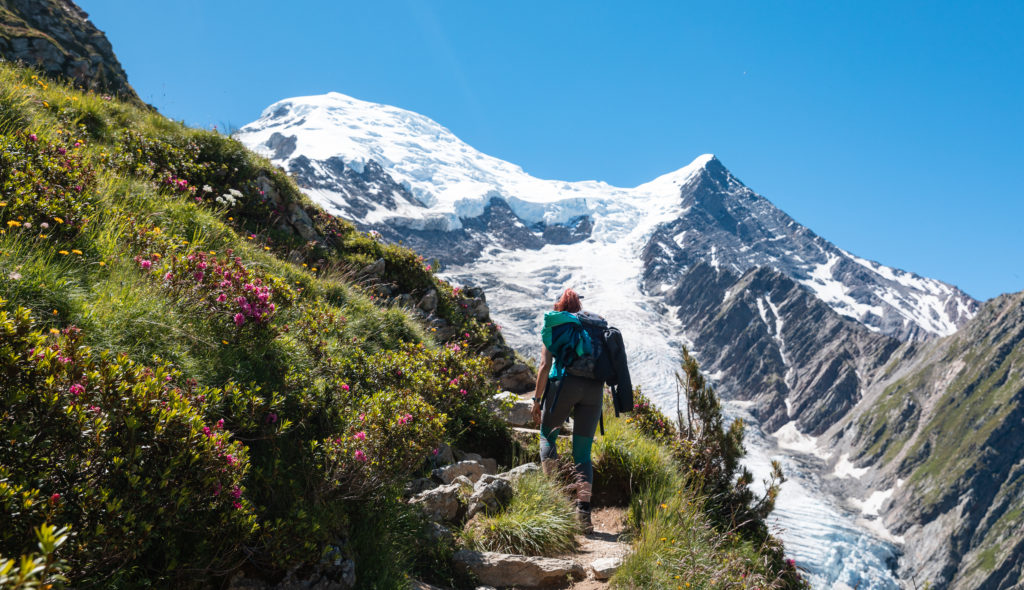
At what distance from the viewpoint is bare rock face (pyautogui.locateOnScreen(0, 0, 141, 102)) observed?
50.1 ft

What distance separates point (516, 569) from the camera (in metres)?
4.76

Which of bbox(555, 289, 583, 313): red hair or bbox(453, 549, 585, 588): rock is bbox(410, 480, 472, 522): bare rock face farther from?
bbox(555, 289, 583, 313): red hair

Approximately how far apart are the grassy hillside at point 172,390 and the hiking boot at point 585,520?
2.16 m

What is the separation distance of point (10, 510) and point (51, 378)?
54cm

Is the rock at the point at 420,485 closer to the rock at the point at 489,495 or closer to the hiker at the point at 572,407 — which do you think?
the rock at the point at 489,495

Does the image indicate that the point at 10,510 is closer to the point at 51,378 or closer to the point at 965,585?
the point at 51,378

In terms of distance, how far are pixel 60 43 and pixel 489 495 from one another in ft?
92.6

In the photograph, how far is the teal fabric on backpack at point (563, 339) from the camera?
600 cm

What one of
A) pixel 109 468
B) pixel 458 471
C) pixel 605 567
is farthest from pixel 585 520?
pixel 109 468

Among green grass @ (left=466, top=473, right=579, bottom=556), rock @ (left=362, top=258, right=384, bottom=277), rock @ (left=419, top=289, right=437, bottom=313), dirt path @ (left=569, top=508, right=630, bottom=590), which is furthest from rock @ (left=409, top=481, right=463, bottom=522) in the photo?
rock @ (left=362, top=258, right=384, bottom=277)

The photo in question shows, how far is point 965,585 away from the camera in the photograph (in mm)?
120875

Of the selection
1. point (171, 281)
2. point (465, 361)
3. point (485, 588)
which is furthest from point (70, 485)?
point (465, 361)

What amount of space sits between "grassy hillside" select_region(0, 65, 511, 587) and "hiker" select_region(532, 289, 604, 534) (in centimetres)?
143

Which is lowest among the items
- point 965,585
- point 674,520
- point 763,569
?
point 965,585
